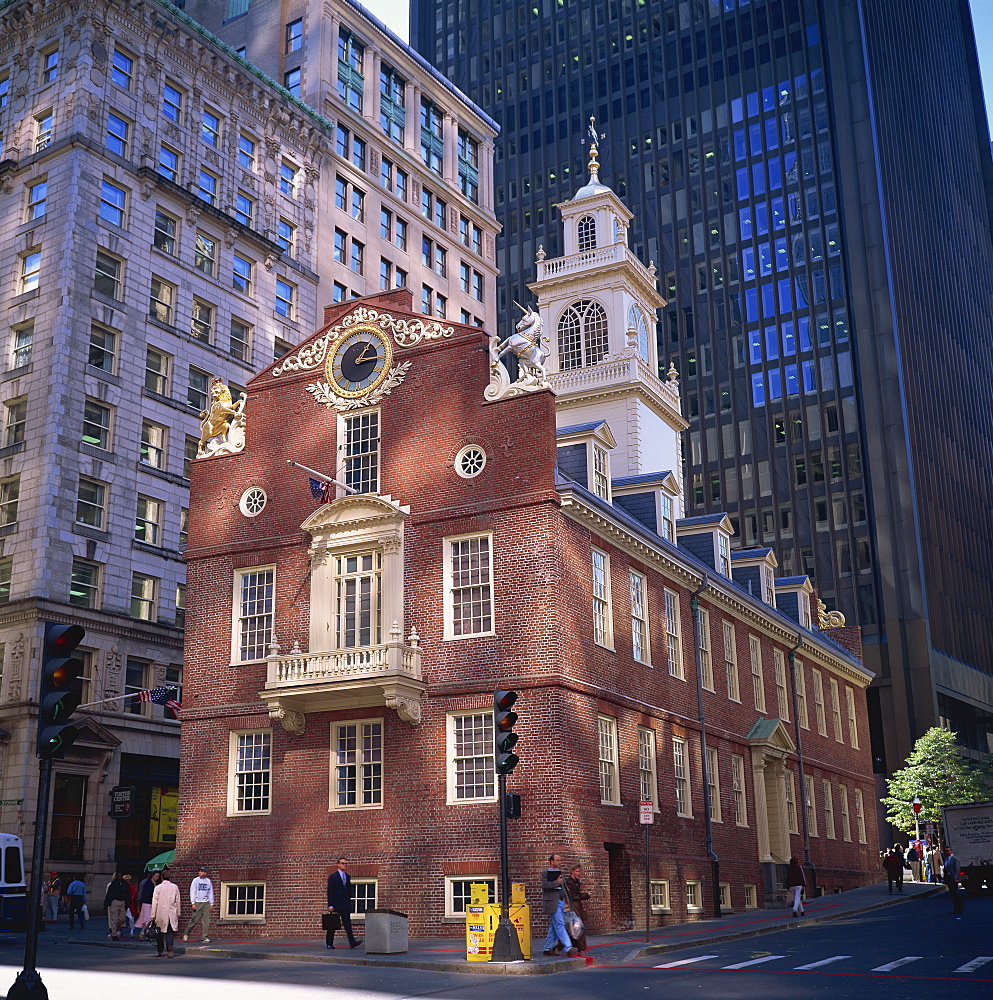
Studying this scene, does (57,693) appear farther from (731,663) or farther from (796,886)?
(731,663)

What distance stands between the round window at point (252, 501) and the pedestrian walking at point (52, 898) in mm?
16035

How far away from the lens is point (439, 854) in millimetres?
28516

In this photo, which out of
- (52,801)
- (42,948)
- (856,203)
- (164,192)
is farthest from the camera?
(856,203)

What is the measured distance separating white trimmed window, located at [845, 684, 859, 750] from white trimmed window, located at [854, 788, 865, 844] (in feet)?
6.94

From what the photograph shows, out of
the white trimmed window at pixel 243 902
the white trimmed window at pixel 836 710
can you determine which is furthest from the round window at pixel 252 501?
the white trimmed window at pixel 836 710

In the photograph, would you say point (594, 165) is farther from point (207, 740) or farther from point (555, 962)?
point (555, 962)

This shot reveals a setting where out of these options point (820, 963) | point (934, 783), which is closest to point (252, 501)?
point (820, 963)

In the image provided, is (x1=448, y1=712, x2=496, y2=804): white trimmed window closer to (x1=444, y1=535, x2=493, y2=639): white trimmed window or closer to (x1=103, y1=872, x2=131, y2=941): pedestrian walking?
(x1=444, y1=535, x2=493, y2=639): white trimmed window

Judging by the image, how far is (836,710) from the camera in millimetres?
52375

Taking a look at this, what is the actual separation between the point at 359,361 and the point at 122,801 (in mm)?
20677

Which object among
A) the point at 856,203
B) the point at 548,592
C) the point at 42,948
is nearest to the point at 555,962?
the point at 548,592

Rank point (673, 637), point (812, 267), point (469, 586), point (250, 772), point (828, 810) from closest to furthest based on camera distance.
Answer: point (469, 586) < point (250, 772) < point (673, 637) < point (828, 810) < point (812, 267)

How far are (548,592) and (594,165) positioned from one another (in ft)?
105

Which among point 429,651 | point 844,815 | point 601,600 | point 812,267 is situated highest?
point 812,267
